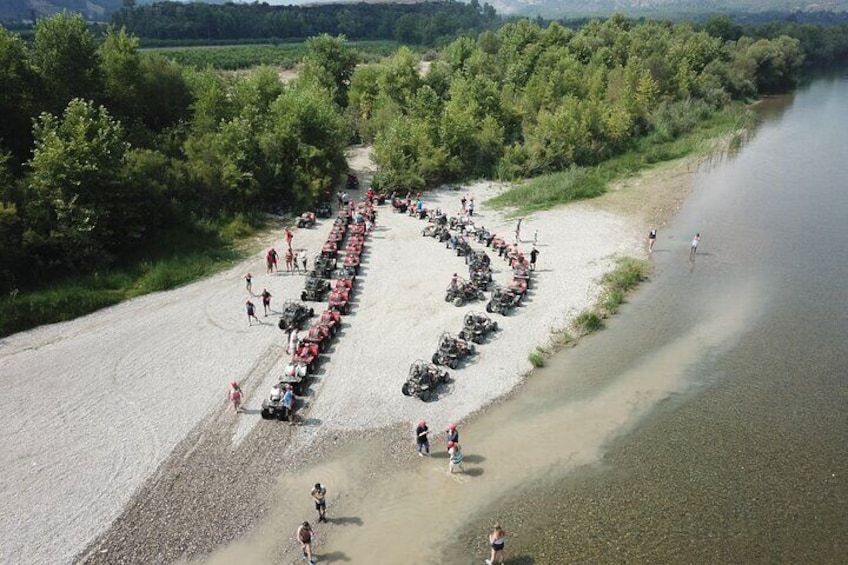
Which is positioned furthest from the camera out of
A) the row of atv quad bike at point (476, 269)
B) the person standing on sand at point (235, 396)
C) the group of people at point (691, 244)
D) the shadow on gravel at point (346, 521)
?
the group of people at point (691, 244)

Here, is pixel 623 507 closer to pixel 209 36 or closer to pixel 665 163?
pixel 665 163

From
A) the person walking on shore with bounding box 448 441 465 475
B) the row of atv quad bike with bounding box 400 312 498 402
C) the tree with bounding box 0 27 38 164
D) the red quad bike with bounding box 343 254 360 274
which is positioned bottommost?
the person walking on shore with bounding box 448 441 465 475

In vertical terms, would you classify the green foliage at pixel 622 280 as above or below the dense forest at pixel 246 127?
below

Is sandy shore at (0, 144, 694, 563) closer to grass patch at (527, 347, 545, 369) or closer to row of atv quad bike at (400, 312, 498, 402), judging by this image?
grass patch at (527, 347, 545, 369)

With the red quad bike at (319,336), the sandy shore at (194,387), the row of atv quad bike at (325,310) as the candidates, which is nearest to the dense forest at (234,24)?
the row of atv quad bike at (325,310)

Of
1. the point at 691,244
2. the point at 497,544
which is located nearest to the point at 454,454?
the point at 497,544

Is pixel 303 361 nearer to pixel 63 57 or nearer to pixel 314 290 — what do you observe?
pixel 314 290

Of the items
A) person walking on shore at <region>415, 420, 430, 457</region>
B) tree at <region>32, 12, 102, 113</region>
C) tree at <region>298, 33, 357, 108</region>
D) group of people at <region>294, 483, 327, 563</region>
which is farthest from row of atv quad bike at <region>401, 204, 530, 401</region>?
tree at <region>298, 33, 357, 108</region>

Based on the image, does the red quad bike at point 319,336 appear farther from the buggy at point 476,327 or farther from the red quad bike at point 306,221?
the red quad bike at point 306,221
